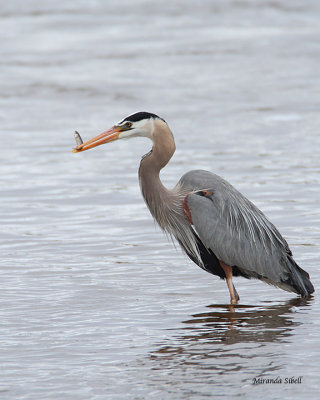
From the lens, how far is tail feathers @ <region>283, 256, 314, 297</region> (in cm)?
753

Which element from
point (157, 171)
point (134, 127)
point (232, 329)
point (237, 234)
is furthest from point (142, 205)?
point (232, 329)

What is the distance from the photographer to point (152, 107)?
17.7m

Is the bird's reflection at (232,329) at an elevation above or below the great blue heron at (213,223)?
below

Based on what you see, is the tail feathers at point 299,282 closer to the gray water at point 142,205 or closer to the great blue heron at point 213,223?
the great blue heron at point 213,223

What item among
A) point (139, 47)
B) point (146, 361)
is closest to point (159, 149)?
point (146, 361)

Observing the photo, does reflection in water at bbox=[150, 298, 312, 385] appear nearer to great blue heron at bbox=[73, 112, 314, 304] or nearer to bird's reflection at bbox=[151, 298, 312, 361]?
bird's reflection at bbox=[151, 298, 312, 361]

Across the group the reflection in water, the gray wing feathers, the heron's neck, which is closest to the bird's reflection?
the reflection in water

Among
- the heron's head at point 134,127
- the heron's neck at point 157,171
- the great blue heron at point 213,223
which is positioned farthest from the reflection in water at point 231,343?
the heron's head at point 134,127

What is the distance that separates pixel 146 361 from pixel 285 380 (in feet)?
3.26

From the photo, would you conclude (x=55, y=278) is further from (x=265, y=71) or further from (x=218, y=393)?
(x=265, y=71)

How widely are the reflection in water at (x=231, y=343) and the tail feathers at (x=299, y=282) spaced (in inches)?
3.3

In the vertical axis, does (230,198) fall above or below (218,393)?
above

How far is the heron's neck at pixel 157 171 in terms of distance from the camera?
8016mm

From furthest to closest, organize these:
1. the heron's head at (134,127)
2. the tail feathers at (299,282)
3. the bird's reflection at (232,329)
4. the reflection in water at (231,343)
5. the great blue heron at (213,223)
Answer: the heron's head at (134,127) < the great blue heron at (213,223) < the tail feathers at (299,282) < the bird's reflection at (232,329) < the reflection in water at (231,343)
